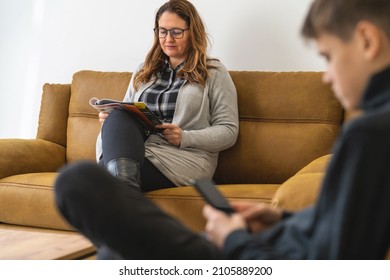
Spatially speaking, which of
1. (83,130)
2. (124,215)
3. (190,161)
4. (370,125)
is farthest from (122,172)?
(370,125)

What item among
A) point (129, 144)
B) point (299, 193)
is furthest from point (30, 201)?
point (299, 193)

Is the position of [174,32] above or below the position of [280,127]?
above

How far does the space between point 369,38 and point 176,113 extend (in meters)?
1.63

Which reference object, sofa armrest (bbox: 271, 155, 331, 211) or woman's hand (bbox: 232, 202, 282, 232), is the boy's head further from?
sofa armrest (bbox: 271, 155, 331, 211)

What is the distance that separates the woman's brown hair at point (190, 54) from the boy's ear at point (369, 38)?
1598mm

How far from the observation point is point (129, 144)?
7.09ft

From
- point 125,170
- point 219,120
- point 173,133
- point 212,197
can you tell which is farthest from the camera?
point 219,120

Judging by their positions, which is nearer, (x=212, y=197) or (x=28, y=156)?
(x=212, y=197)

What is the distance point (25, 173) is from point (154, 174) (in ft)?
2.31

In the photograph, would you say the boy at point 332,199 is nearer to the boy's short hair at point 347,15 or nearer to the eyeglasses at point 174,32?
the boy's short hair at point 347,15

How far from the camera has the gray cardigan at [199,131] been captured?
7.68 ft

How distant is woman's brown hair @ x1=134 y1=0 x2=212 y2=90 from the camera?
2.54 m

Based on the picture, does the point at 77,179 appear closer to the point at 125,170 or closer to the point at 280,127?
the point at 125,170

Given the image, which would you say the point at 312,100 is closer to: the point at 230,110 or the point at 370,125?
the point at 230,110
